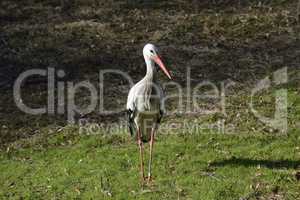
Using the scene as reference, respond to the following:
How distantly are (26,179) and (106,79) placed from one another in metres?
8.48

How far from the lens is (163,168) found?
1573 cm

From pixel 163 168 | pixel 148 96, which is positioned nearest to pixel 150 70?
pixel 148 96

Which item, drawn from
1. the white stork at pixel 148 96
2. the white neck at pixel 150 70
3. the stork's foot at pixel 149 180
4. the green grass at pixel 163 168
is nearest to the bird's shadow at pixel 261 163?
the green grass at pixel 163 168

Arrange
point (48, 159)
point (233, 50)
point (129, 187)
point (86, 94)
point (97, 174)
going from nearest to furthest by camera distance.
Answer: point (129, 187), point (97, 174), point (48, 159), point (86, 94), point (233, 50)

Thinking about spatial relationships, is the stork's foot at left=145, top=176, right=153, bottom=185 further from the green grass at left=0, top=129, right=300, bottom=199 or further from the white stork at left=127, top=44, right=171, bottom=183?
the green grass at left=0, top=129, right=300, bottom=199

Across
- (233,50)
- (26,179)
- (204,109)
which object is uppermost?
(233,50)

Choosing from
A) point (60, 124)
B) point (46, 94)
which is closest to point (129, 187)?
point (60, 124)

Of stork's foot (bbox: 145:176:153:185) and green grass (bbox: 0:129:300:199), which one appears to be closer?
Answer: green grass (bbox: 0:129:300:199)

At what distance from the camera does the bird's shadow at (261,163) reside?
50.7 feet

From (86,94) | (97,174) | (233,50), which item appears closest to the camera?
(97,174)

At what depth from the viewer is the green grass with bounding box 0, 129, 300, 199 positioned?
1417 cm

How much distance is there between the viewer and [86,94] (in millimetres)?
22609

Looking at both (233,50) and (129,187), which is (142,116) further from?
(233,50)

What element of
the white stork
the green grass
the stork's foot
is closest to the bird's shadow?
the green grass
